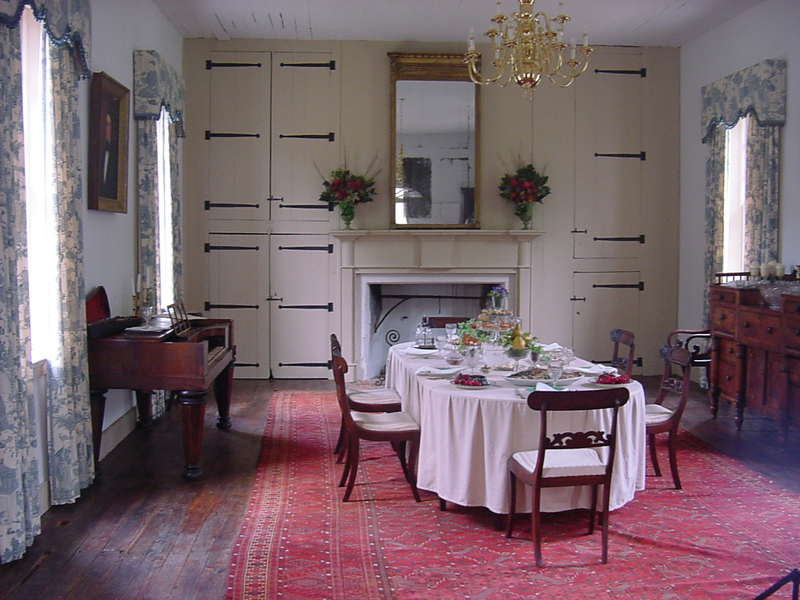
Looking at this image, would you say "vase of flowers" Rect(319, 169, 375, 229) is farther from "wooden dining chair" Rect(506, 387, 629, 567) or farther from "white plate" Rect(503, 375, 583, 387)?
"wooden dining chair" Rect(506, 387, 629, 567)

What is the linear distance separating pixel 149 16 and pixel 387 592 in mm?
5116

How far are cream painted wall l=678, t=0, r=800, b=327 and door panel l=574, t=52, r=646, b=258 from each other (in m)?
0.47

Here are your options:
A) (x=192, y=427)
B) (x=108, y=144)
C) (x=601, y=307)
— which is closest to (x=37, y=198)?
(x=108, y=144)

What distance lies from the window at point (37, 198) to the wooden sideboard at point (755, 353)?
15.1ft

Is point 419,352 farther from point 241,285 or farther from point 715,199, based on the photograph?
point 715,199

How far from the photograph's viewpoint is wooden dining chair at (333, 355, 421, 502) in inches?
160

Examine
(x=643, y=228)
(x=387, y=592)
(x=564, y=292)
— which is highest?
(x=643, y=228)

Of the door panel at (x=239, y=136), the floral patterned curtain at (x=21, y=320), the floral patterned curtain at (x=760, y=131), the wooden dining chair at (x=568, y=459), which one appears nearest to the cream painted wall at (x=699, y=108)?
the floral patterned curtain at (x=760, y=131)

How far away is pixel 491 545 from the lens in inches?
138

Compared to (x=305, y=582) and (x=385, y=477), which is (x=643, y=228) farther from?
(x=305, y=582)

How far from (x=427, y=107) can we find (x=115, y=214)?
11.3ft

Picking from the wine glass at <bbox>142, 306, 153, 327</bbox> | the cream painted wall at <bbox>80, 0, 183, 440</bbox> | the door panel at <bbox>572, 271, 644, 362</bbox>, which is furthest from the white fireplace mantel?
the wine glass at <bbox>142, 306, 153, 327</bbox>

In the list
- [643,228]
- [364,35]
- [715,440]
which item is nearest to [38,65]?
[364,35]

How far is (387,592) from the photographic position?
3.05m
